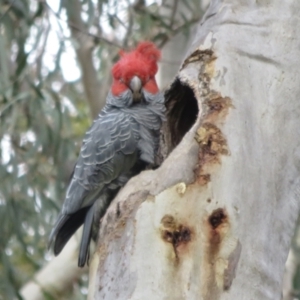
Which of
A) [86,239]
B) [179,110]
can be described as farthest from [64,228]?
[179,110]

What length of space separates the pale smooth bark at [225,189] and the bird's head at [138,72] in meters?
0.51

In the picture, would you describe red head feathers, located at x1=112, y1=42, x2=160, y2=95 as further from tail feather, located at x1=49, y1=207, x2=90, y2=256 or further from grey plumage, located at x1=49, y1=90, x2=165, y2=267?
tail feather, located at x1=49, y1=207, x2=90, y2=256

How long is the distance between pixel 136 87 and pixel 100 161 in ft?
1.00

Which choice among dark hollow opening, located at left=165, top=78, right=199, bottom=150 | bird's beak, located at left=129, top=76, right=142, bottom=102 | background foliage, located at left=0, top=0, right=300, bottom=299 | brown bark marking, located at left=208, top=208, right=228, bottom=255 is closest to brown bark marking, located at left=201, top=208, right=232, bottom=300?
brown bark marking, located at left=208, top=208, right=228, bottom=255

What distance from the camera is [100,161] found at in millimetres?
2084

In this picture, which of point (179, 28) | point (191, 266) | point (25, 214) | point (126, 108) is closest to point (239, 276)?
point (191, 266)

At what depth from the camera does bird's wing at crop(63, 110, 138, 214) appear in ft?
6.73

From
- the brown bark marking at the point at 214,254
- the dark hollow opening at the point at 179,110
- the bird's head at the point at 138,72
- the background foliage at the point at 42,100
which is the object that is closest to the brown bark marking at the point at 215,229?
the brown bark marking at the point at 214,254

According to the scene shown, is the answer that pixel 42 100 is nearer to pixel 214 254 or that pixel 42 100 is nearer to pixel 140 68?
pixel 140 68

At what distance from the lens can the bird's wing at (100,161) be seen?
6.73 ft

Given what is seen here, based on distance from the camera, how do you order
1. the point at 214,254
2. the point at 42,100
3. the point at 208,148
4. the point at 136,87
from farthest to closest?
the point at 42,100 < the point at 136,87 < the point at 208,148 < the point at 214,254

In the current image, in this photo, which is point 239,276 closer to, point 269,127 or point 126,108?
point 269,127

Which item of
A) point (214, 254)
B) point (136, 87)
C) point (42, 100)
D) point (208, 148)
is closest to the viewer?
point (214, 254)

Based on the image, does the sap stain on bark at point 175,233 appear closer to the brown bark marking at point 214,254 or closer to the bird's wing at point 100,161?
the brown bark marking at point 214,254
